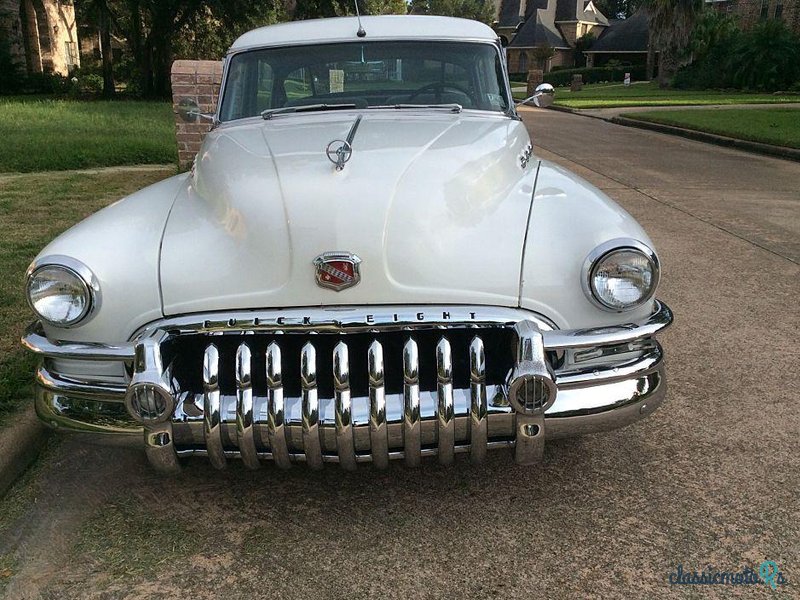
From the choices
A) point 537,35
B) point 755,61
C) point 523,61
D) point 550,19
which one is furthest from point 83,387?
point 550,19

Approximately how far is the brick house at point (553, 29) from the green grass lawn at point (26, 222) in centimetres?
5927

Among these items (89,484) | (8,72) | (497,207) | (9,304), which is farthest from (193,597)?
(8,72)

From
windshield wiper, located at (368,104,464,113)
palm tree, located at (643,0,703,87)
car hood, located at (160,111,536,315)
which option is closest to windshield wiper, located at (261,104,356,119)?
windshield wiper, located at (368,104,464,113)

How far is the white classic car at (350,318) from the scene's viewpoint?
7.76 ft

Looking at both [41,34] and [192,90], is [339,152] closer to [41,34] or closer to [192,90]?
[192,90]

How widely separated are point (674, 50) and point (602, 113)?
1923cm

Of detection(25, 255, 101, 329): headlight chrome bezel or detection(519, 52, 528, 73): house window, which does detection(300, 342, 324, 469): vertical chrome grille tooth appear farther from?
detection(519, 52, 528, 73): house window

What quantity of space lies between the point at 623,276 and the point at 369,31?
227 centimetres

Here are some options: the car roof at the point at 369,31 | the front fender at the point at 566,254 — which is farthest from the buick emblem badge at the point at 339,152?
the car roof at the point at 369,31

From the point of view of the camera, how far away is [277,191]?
2.68 m

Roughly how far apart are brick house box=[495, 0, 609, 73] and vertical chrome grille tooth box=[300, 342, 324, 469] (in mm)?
64928

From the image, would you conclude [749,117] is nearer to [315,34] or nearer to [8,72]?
[315,34]

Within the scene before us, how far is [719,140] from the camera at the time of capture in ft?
46.8
